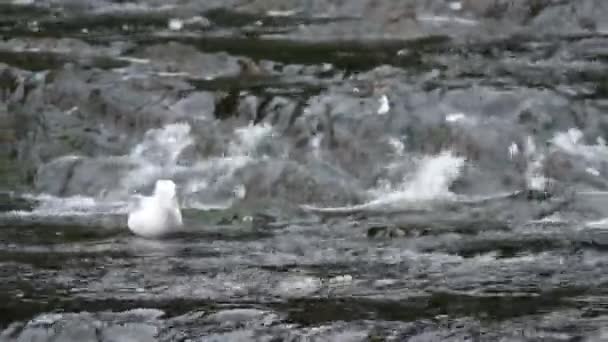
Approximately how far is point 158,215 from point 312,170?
207 cm

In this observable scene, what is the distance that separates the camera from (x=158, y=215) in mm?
9391

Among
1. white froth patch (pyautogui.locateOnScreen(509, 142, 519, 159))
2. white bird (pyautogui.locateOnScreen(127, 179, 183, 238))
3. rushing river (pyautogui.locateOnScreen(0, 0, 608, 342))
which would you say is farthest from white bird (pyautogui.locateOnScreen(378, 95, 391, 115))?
white bird (pyautogui.locateOnScreen(127, 179, 183, 238))

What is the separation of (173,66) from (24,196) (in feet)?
10.6

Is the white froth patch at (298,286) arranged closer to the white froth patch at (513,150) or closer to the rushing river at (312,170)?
the rushing river at (312,170)

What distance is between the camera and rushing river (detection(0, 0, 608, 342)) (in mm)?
7367

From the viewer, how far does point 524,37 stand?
15.1 m

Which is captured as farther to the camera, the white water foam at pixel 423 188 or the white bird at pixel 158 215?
the white water foam at pixel 423 188

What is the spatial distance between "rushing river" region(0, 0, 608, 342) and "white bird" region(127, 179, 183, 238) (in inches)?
5.0

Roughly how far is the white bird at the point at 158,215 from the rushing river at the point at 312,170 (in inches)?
5.0

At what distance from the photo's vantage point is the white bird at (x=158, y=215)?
30.7ft

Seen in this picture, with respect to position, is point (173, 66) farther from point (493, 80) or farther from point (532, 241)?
point (532, 241)

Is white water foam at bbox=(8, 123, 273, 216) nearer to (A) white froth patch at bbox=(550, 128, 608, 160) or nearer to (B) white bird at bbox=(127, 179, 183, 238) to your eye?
(B) white bird at bbox=(127, 179, 183, 238)

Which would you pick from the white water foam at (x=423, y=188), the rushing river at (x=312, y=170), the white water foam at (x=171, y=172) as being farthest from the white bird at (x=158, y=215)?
the white water foam at (x=423, y=188)

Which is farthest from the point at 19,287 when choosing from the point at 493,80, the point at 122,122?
the point at 493,80
